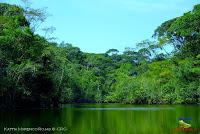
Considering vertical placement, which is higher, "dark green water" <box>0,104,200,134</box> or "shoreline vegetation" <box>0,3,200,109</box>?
"shoreline vegetation" <box>0,3,200,109</box>

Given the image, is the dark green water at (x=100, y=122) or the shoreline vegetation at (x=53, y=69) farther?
the shoreline vegetation at (x=53, y=69)

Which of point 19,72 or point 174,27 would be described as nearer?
point 19,72

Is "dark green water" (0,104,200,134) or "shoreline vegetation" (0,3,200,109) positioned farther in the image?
"shoreline vegetation" (0,3,200,109)

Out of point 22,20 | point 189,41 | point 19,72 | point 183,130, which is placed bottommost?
point 183,130

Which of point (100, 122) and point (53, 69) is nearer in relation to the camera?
point (100, 122)

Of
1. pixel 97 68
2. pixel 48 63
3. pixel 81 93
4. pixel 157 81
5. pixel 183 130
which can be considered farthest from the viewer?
pixel 97 68

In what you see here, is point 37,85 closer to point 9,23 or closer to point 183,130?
point 9,23

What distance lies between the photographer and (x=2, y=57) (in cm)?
3067

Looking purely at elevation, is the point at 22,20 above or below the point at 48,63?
above

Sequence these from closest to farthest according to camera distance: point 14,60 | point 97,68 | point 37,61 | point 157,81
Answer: point 14,60 < point 37,61 < point 157,81 < point 97,68

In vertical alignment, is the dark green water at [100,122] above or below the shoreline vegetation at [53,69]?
below

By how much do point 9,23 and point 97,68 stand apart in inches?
1905

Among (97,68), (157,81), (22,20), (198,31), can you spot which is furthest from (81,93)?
(198,31)

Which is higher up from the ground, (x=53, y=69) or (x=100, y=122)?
(x=53, y=69)
